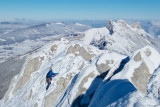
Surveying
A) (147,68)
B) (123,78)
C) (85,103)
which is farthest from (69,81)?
(147,68)

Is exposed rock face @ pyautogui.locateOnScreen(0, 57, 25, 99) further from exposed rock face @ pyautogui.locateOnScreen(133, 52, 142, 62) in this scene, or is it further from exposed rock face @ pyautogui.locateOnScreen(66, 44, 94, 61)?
exposed rock face @ pyautogui.locateOnScreen(133, 52, 142, 62)

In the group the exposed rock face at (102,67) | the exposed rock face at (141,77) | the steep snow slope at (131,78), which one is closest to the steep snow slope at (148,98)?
the steep snow slope at (131,78)

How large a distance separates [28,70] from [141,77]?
3999 centimetres

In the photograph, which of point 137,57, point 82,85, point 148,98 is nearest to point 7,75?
point 82,85

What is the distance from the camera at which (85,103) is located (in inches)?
1100

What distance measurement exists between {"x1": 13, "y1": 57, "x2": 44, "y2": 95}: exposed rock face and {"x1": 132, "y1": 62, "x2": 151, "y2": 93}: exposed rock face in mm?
37503

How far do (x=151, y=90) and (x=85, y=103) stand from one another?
16.6 meters

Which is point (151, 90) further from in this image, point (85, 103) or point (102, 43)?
point (102, 43)

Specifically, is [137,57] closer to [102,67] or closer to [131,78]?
[131,78]

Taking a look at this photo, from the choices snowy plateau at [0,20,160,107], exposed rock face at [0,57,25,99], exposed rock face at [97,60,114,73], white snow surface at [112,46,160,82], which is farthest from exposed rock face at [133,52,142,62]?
exposed rock face at [0,57,25,99]

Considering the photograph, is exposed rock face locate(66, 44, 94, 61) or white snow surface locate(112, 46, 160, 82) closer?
white snow surface locate(112, 46, 160, 82)

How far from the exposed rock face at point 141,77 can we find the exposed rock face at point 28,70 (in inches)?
1476

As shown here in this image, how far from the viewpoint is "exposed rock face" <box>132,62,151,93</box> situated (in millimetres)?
25562

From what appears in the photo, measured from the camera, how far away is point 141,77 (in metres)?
→ 26.4
